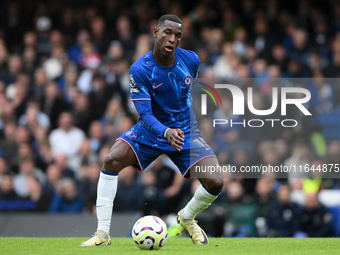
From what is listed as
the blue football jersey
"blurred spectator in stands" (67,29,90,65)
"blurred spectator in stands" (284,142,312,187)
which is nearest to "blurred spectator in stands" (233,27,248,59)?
"blurred spectator in stands" (284,142,312,187)

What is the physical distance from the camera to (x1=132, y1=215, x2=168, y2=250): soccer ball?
757 centimetres

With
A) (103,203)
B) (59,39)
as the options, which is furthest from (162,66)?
(59,39)

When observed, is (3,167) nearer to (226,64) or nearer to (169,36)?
(226,64)

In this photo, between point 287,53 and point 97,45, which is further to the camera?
point 97,45

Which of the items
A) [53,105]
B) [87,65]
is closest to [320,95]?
[87,65]

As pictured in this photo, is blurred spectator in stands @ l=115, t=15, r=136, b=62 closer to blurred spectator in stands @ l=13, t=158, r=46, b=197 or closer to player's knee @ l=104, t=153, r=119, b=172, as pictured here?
blurred spectator in stands @ l=13, t=158, r=46, b=197

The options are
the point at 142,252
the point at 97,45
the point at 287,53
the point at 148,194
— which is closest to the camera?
the point at 142,252

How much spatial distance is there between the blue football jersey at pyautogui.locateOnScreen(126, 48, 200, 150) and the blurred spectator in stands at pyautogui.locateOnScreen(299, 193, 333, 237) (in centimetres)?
356

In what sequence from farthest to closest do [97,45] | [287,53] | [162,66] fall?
[97,45] < [287,53] < [162,66]

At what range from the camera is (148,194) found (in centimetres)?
1215

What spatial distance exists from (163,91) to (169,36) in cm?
64

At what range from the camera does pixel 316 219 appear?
11219 millimetres

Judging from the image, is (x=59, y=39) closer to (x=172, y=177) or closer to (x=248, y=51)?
(x=248, y=51)

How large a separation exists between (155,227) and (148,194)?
15.0 feet
